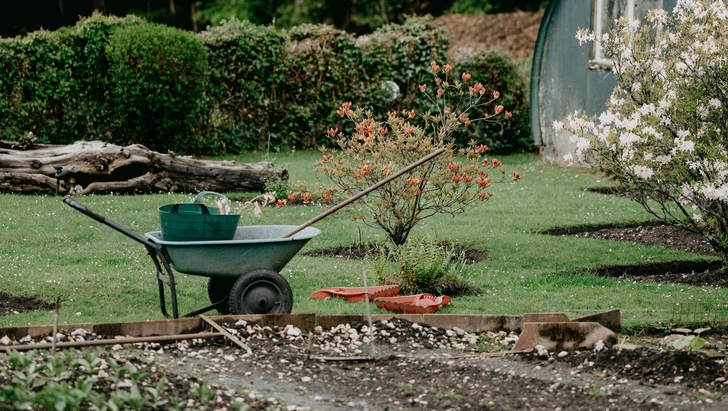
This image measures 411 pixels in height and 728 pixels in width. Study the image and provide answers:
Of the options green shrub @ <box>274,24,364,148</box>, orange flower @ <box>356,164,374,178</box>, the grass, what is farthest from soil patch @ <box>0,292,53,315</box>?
green shrub @ <box>274,24,364,148</box>

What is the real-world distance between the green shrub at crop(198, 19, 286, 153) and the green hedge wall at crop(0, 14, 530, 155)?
22 mm

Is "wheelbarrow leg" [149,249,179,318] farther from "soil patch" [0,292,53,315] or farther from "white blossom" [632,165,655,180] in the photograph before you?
"white blossom" [632,165,655,180]

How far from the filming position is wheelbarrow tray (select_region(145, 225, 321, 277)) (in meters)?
6.06

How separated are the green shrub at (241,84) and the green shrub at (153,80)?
1.04 m

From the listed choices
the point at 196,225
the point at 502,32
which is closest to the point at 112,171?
the point at 196,225

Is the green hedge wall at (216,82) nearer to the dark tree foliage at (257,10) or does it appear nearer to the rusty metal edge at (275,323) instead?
the rusty metal edge at (275,323)

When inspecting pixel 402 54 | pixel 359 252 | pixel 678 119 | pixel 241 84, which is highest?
pixel 402 54

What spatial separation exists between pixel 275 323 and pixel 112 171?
6.93m

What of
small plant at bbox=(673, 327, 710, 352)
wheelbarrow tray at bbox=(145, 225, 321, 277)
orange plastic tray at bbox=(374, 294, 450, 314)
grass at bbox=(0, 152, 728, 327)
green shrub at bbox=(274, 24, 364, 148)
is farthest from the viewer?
green shrub at bbox=(274, 24, 364, 148)

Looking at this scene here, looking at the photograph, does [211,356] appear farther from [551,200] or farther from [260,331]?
[551,200]

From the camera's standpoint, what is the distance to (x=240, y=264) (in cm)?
621

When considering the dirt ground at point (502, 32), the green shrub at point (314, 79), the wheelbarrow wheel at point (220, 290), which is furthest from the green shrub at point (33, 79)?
the dirt ground at point (502, 32)

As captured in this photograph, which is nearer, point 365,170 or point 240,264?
point 240,264

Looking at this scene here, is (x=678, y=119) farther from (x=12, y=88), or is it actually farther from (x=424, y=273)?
(x=12, y=88)
